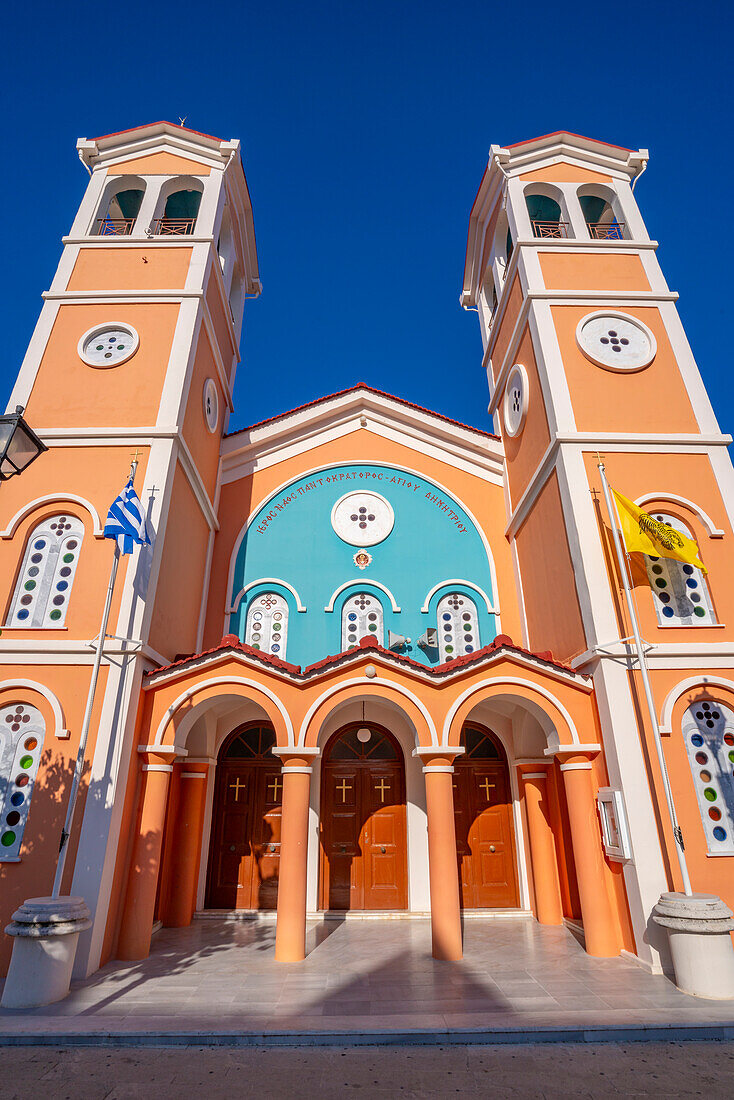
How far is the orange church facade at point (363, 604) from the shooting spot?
27.7 feet

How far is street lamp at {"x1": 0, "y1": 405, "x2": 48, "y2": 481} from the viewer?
531cm

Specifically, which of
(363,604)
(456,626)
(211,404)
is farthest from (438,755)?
(211,404)

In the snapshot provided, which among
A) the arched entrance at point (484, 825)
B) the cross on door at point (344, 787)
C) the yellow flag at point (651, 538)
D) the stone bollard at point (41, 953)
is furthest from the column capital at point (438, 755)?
the stone bollard at point (41, 953)

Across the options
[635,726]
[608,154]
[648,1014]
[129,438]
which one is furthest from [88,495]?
[608,154]

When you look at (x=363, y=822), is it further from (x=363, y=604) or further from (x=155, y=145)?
(x=155, y=145)

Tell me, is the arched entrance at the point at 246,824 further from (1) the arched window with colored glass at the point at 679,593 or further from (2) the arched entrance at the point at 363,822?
(1) the arched window with colored glass at the point at 679,593

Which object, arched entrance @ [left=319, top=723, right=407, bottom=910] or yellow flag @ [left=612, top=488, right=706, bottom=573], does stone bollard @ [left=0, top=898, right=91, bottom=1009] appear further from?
yellow flag @ [left=612, top=488, right=706, bottom=573]

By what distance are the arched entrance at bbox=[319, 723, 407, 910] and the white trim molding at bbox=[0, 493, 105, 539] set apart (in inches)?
234

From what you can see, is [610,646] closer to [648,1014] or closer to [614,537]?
[614,537]

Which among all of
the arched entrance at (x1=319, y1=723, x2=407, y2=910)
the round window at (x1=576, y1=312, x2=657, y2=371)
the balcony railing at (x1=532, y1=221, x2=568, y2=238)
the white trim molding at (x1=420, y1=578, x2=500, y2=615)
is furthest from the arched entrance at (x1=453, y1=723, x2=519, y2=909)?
the balcony railing at (x1=532, y1=221, x2=568, y2=238)

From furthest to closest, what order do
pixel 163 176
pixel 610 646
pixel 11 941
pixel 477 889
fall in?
pixel 163 176
pixel 477 889
pixel 610 646
pixel 11 941

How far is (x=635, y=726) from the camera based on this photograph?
8.64 metres

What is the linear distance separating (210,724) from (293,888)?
A: 387cm

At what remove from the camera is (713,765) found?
28.0 feet
